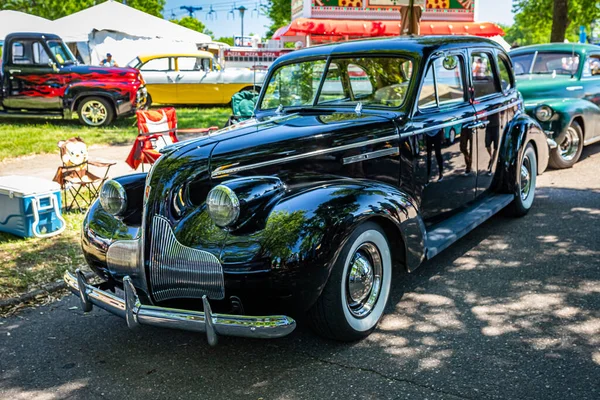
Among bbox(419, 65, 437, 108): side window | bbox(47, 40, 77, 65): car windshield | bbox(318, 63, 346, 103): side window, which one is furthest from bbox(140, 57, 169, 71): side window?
bbox(419, 65, 437, 108): side window

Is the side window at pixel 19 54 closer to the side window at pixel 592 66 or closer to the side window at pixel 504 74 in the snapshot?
the side window at pixel 504 74

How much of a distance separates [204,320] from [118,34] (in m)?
25.4

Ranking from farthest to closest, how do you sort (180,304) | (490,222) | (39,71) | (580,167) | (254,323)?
1. (39,71)
2. (580,167)
3. (490,222)
4. (180,304)
5. (254,323)

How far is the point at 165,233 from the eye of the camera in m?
3.46

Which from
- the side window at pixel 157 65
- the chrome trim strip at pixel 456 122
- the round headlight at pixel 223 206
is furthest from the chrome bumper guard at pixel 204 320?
the side window at pixel 157 65

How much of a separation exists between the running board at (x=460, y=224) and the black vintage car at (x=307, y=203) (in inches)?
0.7

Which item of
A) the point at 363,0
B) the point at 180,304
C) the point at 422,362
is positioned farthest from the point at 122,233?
the point at 363,0

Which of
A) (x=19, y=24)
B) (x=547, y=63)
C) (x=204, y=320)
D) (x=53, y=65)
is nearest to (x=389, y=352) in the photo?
(x=204, y=320)

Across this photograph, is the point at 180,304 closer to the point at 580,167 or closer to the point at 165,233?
the point at 165,233

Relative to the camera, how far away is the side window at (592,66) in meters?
9.78

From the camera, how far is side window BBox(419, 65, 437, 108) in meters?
4.74

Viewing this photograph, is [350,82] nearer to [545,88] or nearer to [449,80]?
[449,80]

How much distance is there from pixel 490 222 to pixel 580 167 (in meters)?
3.71

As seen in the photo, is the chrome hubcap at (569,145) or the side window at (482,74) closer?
the side window at (482,74)
